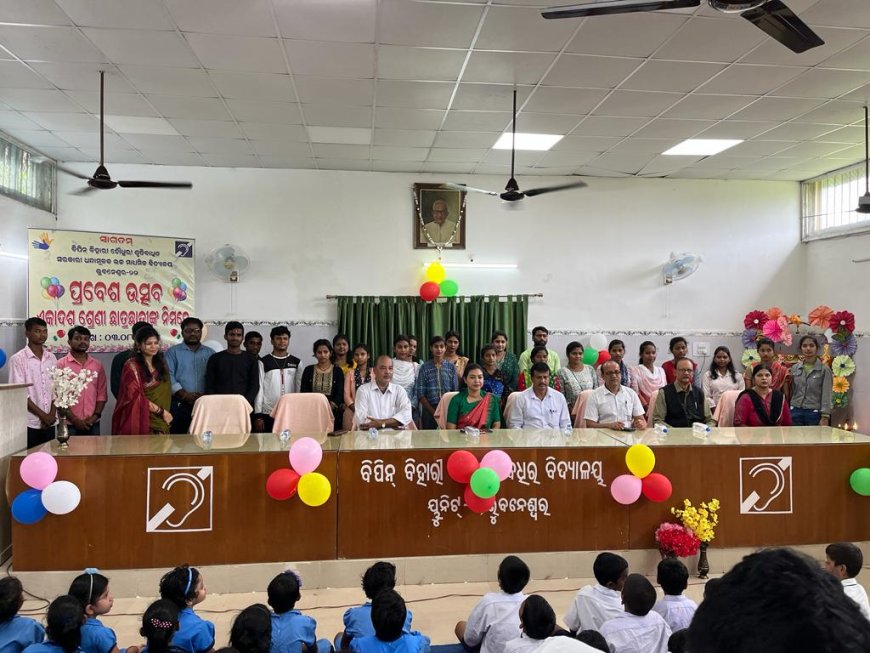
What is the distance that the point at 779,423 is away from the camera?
486 centimetres

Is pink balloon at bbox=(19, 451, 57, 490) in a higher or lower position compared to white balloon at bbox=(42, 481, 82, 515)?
higher

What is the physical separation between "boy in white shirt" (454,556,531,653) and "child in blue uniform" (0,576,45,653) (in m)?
1.69

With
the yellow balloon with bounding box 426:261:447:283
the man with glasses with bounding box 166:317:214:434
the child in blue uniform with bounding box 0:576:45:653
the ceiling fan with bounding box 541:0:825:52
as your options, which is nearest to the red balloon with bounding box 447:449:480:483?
the child in blue uniform with bounding box 0:576:45:653

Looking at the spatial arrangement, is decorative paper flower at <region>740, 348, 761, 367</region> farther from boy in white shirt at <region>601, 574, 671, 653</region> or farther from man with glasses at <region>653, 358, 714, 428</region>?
boy in white shirt at <region>601, 574, 671, 653</region>

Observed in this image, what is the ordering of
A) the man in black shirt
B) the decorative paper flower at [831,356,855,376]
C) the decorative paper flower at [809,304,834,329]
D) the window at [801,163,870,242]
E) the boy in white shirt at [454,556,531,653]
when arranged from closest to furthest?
the boy in white shirt at [454,556,531,653] < the man in black shirt < the decorative paper flower at [831,356,855,376] < the decorative paper flower at [809,304,834,329] < the window at [801,163,870,242]

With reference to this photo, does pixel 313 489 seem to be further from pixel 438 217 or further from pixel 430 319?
pixel 438 217

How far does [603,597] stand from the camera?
8.34ft

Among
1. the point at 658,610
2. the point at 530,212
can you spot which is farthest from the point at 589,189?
the point at 658,610

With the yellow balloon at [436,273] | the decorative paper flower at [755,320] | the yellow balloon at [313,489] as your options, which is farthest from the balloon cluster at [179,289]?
the decorative paper flower at [755,320]

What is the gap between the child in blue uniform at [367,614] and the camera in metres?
2.32

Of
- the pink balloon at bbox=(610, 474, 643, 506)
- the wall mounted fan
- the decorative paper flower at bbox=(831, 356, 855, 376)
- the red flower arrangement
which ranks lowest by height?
the red flower arrangement

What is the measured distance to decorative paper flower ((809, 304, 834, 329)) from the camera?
7016mm

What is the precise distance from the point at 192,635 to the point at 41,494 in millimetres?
1688

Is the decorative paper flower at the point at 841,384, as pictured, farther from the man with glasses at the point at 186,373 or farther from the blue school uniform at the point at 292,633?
the man with glasses at the point at 186,373
